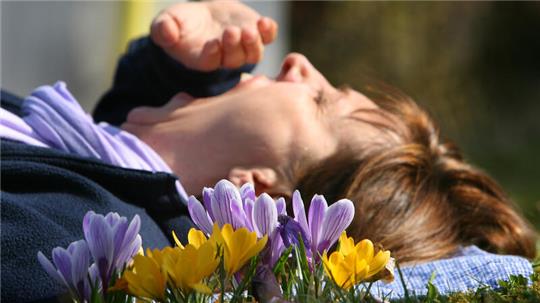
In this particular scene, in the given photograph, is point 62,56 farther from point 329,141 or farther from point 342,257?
point 342,257

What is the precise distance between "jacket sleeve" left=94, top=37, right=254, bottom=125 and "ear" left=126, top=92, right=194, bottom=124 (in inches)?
1.6

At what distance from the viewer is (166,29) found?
2.74 meters

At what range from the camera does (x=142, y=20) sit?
6.74m

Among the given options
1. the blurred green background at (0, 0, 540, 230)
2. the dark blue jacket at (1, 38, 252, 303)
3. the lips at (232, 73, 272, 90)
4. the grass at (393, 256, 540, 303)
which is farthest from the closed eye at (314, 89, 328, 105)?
the blurred green background at (0, 0, 540, 230)

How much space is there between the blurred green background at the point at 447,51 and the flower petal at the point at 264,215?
9489 mm

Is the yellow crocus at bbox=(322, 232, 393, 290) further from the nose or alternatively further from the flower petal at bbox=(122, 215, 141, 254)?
the nose

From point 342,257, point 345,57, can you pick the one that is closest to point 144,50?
point 342,257

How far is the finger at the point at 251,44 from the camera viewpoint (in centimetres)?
270

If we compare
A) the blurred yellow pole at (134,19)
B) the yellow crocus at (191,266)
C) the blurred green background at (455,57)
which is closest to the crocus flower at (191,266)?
the yellow crocus at (191,266)

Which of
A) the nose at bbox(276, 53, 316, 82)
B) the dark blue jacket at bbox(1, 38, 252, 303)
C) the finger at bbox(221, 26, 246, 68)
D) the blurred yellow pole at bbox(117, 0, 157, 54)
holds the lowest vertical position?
the blurred yellow pole at bbox(117, 0, 157, 54)

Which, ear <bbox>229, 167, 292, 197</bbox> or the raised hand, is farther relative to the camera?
the raised hand

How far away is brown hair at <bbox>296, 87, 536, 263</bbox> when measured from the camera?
2.49 metres

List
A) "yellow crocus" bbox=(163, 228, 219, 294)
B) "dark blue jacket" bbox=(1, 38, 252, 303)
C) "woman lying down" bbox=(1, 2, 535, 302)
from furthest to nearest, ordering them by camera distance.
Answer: "woman lying down" bbox=(1, 2, 535, 302)
"dark blue jacket" bbox=(1, 38, 252, 303)
"yellow crocus" bbox=(163, 228, 219, 294)

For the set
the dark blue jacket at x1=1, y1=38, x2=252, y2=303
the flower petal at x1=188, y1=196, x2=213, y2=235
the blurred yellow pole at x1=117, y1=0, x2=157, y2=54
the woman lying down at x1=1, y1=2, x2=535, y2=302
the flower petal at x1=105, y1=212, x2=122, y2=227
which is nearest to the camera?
the flower petal at x1=105, y1=212, x2=122, y2=227
